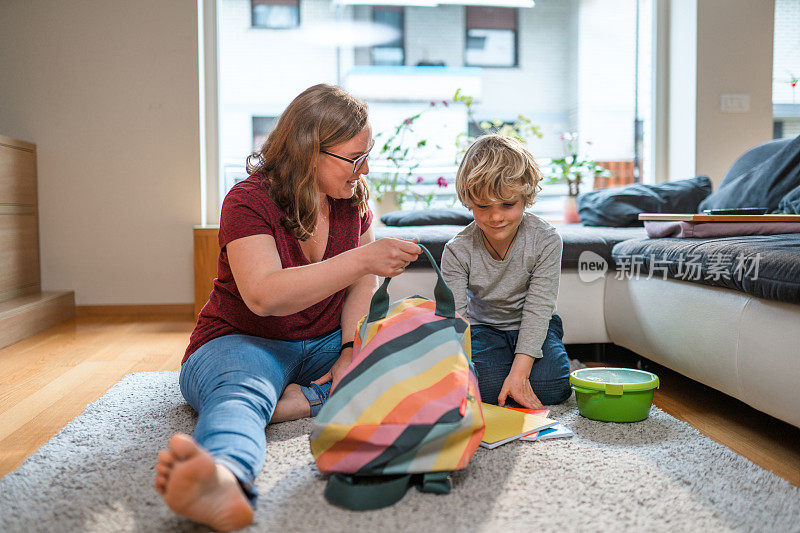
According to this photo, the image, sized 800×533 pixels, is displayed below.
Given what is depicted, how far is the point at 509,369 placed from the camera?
1.62 metres

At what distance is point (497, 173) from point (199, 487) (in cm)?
95

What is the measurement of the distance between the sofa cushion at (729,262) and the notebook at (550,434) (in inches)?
18.7

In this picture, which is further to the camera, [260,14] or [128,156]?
[260,14]

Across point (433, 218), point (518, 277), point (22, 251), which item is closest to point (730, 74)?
point (433, 218)

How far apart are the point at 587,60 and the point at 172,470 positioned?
3.40 metres

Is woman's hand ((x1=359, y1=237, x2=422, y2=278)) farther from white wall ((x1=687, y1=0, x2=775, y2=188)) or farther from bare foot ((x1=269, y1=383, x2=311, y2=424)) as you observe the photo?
white wall ((x1=687, y1=0, x2=775, y2=188))

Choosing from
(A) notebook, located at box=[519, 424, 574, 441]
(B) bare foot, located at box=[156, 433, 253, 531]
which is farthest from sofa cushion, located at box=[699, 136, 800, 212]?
(B) bare foot, located at box=[156, 433, 253, 531]

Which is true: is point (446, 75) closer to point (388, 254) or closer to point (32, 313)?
point (32, 313)

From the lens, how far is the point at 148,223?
3227 mm

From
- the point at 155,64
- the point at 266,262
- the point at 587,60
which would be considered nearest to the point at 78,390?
the point at 266,262

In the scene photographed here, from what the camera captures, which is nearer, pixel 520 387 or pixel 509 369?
pixel 520 387

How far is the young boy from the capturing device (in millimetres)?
1514

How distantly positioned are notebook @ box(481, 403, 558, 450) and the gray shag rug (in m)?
0.02

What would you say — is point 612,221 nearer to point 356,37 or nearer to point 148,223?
point 356,37
